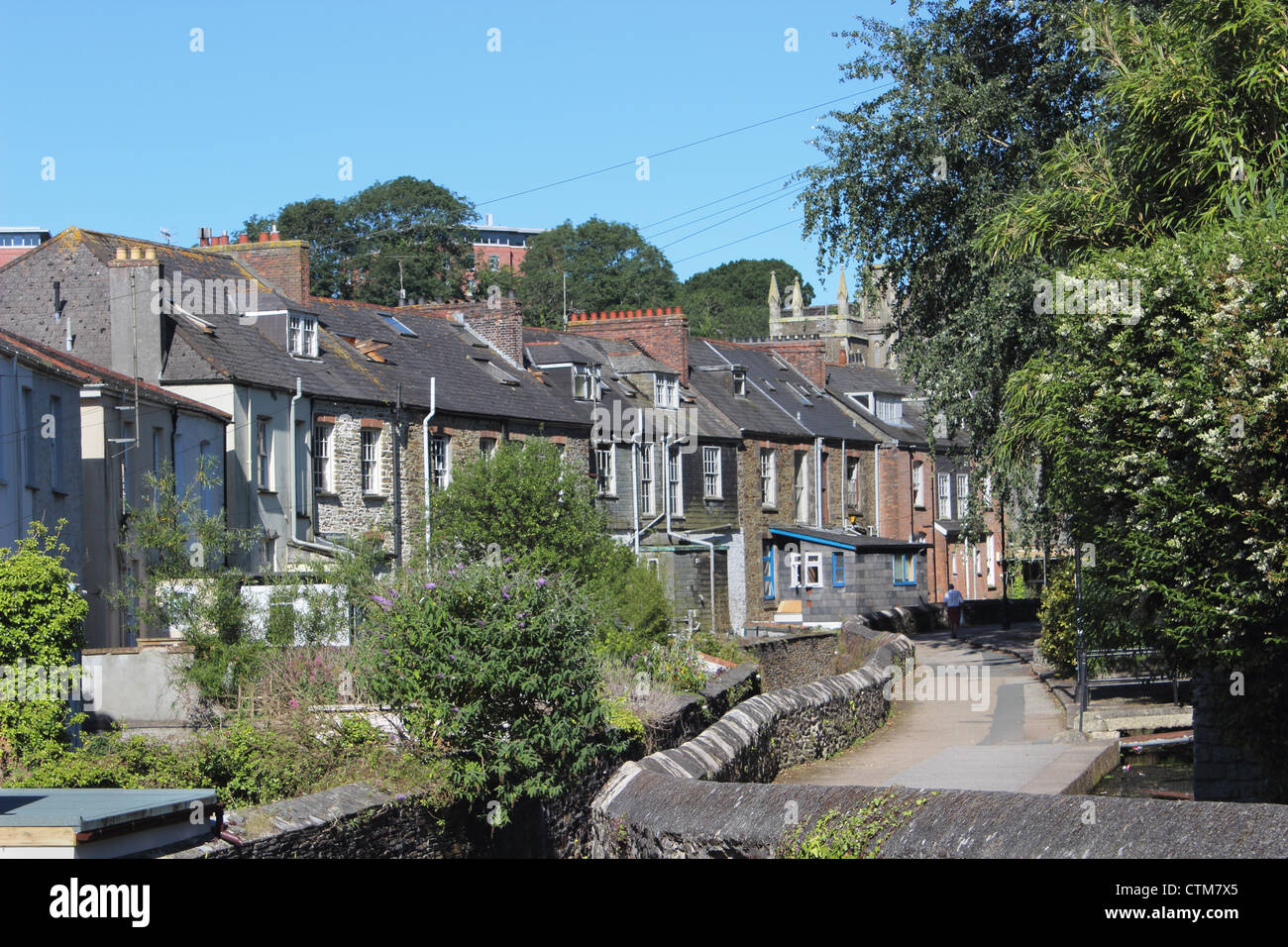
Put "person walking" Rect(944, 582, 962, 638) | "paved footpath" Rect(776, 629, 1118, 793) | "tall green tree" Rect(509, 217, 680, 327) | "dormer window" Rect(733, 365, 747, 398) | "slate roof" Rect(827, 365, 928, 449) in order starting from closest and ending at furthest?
"paved footpath" Rect(776, 629, 1118, 793)
"person walking" Rect(944, 582, 962, 638)
"dormer window" Rect(733, 365, 747, 398)
"slate roof" Rect(827, 365, 928, 449)
"tall green tree" Rect(509, 217, 680, 327)

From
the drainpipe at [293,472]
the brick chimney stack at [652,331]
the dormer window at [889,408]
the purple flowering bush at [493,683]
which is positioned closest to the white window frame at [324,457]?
the drainpipe at [293,472]

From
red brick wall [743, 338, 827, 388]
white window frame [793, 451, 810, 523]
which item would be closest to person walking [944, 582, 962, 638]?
white window frame [793, 451, 810, 523]

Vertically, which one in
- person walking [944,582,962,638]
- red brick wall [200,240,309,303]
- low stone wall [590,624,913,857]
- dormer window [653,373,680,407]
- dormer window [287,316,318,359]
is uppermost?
red brick wall [200,240,309,303]

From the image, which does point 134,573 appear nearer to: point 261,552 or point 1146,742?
point 261,552

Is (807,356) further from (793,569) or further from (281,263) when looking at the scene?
(281,263)

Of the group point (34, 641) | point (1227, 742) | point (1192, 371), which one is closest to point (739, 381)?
point (1227, 742)

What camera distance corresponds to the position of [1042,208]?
14953mm

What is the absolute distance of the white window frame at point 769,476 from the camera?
151ft

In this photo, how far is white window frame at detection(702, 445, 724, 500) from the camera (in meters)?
43.2

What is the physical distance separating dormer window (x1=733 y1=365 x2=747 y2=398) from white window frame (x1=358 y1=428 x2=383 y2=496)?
17.9 metres

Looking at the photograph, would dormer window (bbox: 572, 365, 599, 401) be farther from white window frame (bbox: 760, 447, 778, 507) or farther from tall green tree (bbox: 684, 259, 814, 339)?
tall green tree (bbox: 684, 259, 814, 339)

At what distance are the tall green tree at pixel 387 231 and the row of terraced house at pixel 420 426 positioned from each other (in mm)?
30014

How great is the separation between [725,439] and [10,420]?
26.4 metres
